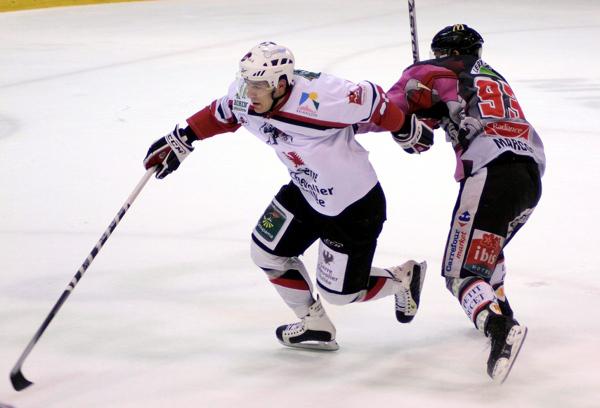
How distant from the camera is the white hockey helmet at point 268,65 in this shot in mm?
2953

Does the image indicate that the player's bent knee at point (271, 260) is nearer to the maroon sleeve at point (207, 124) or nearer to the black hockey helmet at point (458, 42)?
the maroon sleeve at point (207, 124)

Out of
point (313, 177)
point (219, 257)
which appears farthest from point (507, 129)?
point (219, 257)

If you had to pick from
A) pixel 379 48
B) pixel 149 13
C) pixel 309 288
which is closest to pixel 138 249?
pixel 309 288

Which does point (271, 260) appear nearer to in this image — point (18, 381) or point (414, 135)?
point (414, 135)

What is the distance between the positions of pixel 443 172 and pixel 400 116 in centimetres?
235

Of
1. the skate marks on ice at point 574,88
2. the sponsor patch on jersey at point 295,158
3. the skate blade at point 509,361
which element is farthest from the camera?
the skate marks on ice at point 574,88

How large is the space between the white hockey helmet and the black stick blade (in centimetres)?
106

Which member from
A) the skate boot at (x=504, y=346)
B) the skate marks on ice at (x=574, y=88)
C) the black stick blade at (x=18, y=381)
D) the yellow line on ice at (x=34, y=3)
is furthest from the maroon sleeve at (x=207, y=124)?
the yellow line on ice at (x=34, y=3)

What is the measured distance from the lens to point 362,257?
3.22 m

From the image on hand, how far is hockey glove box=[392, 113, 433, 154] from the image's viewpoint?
325cm

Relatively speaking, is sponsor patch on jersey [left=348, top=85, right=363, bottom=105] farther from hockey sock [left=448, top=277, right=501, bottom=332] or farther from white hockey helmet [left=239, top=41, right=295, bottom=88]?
hockey sock [left=448, top=277, right=501, bottom=332]

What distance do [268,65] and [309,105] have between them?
0.53 ft

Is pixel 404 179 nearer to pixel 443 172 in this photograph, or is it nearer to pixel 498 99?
pixel 443 172

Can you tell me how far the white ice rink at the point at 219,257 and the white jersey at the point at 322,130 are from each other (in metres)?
0.55
